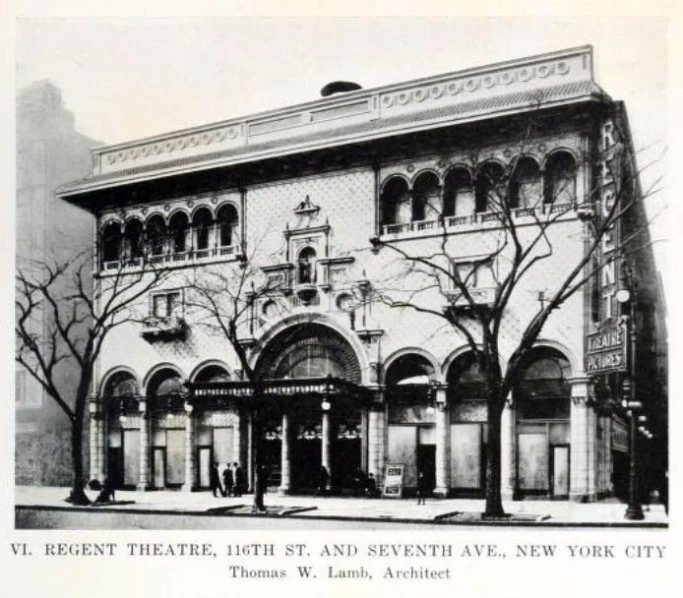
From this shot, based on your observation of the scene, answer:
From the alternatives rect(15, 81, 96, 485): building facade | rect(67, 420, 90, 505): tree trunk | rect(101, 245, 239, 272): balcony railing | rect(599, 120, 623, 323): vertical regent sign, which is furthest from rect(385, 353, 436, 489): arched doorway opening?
rect(15, 81, 96, 485): building facade

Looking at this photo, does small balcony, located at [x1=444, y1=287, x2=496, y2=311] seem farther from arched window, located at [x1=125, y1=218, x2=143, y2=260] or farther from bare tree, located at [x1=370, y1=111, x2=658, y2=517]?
arched window, located at [x1=125, y1=218, x2=143, y2=260]

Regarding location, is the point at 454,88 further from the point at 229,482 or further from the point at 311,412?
the point at 229,482

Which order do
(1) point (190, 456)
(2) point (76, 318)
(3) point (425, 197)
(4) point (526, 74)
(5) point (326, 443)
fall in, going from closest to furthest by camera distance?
(4) point (526, 74)
(3) point (425, 197)
(2) point (76, 318)
(1) point (190, 456)
(5) point (326, 443)

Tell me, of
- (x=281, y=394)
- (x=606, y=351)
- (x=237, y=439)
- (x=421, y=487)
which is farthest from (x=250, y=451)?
(x=606, y=351)

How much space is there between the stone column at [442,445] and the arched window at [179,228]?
4722 millimetres

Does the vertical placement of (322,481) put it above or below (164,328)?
below

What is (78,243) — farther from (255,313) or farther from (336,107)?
(336,107)

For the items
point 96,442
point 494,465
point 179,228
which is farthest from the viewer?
point 179,228

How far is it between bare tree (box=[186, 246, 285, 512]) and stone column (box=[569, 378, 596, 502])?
4504mm

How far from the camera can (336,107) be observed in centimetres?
1307

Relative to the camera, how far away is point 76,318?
13.4 metres

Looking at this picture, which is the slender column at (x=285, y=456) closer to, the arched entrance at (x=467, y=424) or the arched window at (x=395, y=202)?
the arched entrance at (x=467, y=424)

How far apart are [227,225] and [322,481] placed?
4.30m
